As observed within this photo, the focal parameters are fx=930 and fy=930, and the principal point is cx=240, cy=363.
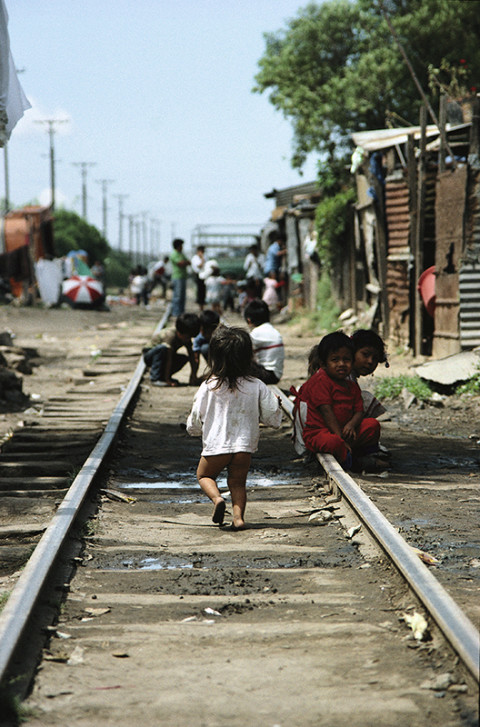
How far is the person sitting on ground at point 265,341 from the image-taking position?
9.32 meters

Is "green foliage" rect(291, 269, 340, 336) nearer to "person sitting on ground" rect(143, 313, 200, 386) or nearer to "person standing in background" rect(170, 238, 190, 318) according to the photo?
"person standing in background" rect(170, 238, 190, 318)

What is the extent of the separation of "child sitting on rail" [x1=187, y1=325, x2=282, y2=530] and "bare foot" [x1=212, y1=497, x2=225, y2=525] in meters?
0.11

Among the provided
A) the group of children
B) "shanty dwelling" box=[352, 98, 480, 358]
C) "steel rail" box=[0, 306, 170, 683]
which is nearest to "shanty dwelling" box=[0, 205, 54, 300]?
"shanty dwelling" box=[352, 98, 480, 358]

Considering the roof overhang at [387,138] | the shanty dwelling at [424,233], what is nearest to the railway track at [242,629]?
the shanty dwelling at [424,233]

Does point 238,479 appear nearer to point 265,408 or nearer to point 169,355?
point 265,408

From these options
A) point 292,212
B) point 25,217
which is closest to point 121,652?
point 292,212

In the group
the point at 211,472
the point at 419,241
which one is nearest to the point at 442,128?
the point at 419,241

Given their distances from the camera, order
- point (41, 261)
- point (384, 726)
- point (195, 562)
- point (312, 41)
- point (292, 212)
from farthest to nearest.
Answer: point (312, 41) → point (41, 261) → point (292, 212) → point (195, 562) → point (384, 726)

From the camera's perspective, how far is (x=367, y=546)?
15.7 feet

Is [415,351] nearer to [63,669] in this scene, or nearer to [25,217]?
[63,669]

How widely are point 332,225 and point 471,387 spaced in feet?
35.2

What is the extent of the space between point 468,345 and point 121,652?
30.6 feet

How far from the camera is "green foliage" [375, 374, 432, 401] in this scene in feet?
35.2

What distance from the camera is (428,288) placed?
13445 mm
